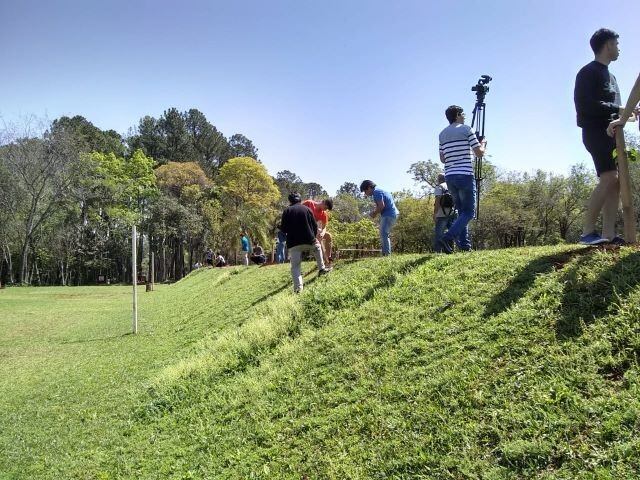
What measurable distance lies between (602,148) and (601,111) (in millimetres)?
368

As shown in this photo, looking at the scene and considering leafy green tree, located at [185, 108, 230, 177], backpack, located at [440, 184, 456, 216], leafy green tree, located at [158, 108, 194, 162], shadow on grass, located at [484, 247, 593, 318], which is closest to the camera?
shadow on grass, located at [484, 247, 593, 318]

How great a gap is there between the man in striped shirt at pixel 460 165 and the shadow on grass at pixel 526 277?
6.00 ft

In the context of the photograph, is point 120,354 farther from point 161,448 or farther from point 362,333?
point 362,333

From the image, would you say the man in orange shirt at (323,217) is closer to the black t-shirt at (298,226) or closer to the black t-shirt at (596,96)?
the black t-shirt at (298,226)

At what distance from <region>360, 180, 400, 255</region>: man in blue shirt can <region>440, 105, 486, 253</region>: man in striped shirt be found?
2.36m

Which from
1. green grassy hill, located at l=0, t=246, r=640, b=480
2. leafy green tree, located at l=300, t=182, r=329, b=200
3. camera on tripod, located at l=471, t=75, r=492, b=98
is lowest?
green grassy hill, located at l=0, t=246, r=640, b=480

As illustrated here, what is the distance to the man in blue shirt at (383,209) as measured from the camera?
9.34 metres

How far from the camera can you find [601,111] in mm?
4895

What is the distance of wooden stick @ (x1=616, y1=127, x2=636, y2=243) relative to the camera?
15.1 ft

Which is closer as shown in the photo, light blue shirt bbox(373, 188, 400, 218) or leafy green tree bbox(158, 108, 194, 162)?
light blue shirt bbox(373, 188, 400, 218)

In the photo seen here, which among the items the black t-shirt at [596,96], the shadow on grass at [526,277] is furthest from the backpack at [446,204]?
the black t-shirt at [596,96]

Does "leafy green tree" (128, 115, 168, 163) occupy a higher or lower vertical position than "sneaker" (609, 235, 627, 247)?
higher

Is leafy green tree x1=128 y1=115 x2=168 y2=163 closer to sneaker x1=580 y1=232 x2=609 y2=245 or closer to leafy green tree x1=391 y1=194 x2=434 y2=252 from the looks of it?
leafy green tree x1=391 y1=194 x2=434 y2=252

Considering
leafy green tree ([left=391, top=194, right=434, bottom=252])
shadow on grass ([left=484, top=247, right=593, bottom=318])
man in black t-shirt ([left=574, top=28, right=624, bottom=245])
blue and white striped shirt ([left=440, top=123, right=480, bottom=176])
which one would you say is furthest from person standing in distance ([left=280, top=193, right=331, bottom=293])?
leafy green tree ([left=391, top=194, right=434, bottom=252])
